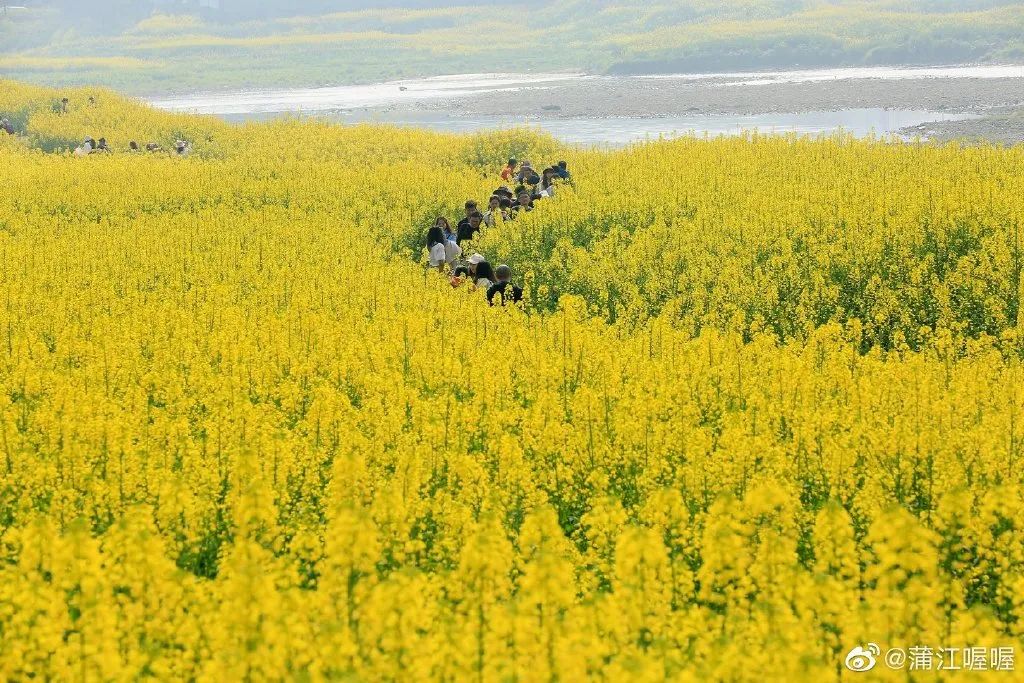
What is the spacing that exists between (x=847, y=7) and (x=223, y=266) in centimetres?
11454

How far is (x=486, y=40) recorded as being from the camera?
136 metres

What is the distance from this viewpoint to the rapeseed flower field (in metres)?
6.83

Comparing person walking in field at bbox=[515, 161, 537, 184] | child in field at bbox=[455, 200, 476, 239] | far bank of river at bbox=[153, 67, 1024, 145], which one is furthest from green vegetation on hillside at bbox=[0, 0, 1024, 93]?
child in field at bbox=[455, 200, 476, 239]

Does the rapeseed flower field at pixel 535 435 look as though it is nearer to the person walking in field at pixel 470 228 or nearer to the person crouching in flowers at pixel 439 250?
the person walking in field at pixel 470 228

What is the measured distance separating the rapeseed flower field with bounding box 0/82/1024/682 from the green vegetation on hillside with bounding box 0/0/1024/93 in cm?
7247

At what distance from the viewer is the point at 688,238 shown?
20.3 meters

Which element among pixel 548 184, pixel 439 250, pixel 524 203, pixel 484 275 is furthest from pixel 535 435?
pixel 548 184

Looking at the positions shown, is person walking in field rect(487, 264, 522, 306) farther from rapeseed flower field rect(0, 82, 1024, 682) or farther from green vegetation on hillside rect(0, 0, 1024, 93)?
green vegetation on hillside rect(0, 0, 1024, 93)

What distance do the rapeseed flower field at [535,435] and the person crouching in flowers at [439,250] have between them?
788 millimetres

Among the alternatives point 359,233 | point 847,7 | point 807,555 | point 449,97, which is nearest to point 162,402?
point 807,555

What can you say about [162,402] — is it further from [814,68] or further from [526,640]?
[814,68]

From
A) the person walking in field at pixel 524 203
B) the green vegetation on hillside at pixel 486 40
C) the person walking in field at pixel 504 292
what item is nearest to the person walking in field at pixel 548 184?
the person walking in field at pixel 524 203

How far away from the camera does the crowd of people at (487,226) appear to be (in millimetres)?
19875

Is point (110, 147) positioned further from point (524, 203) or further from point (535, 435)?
point (535, 435)
